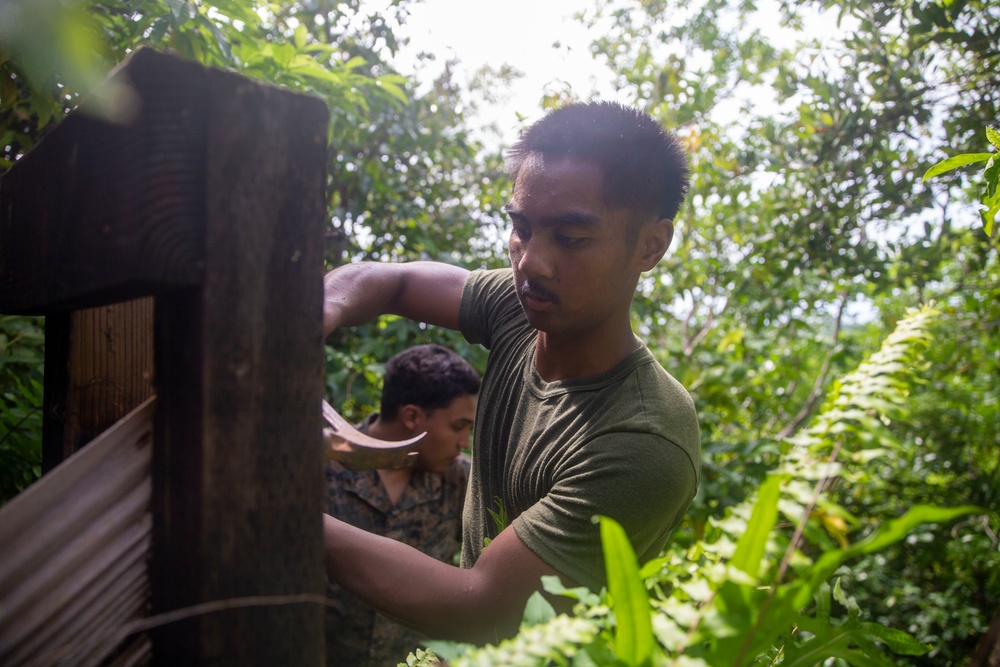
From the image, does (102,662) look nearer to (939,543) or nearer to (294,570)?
(294,570)

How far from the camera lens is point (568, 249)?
174 cm

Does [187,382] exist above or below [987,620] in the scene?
above

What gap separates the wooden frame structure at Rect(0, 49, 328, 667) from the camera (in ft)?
2.74

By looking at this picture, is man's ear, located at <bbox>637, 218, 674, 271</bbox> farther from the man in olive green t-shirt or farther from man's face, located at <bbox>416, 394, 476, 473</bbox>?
man's face, located at <bbox>416, 394, 476, 473</bbox>

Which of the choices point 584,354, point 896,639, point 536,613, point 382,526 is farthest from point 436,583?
point 382,526

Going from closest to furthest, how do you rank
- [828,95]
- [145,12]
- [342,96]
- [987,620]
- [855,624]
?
[855,624] < [145,12] < [342,96] < [828,95] < [987,620]

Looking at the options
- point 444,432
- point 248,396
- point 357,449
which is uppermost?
point 248,396

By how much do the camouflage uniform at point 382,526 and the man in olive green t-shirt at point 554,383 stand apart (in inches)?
47.3

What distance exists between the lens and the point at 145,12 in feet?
6.27

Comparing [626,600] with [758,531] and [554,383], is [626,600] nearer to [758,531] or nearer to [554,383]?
[758,531]

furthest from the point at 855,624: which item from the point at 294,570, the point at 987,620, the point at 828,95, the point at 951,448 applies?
the point at 951,448

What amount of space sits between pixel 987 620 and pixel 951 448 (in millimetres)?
1309

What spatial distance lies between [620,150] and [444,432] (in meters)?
1.79

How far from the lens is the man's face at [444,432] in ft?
10.8
